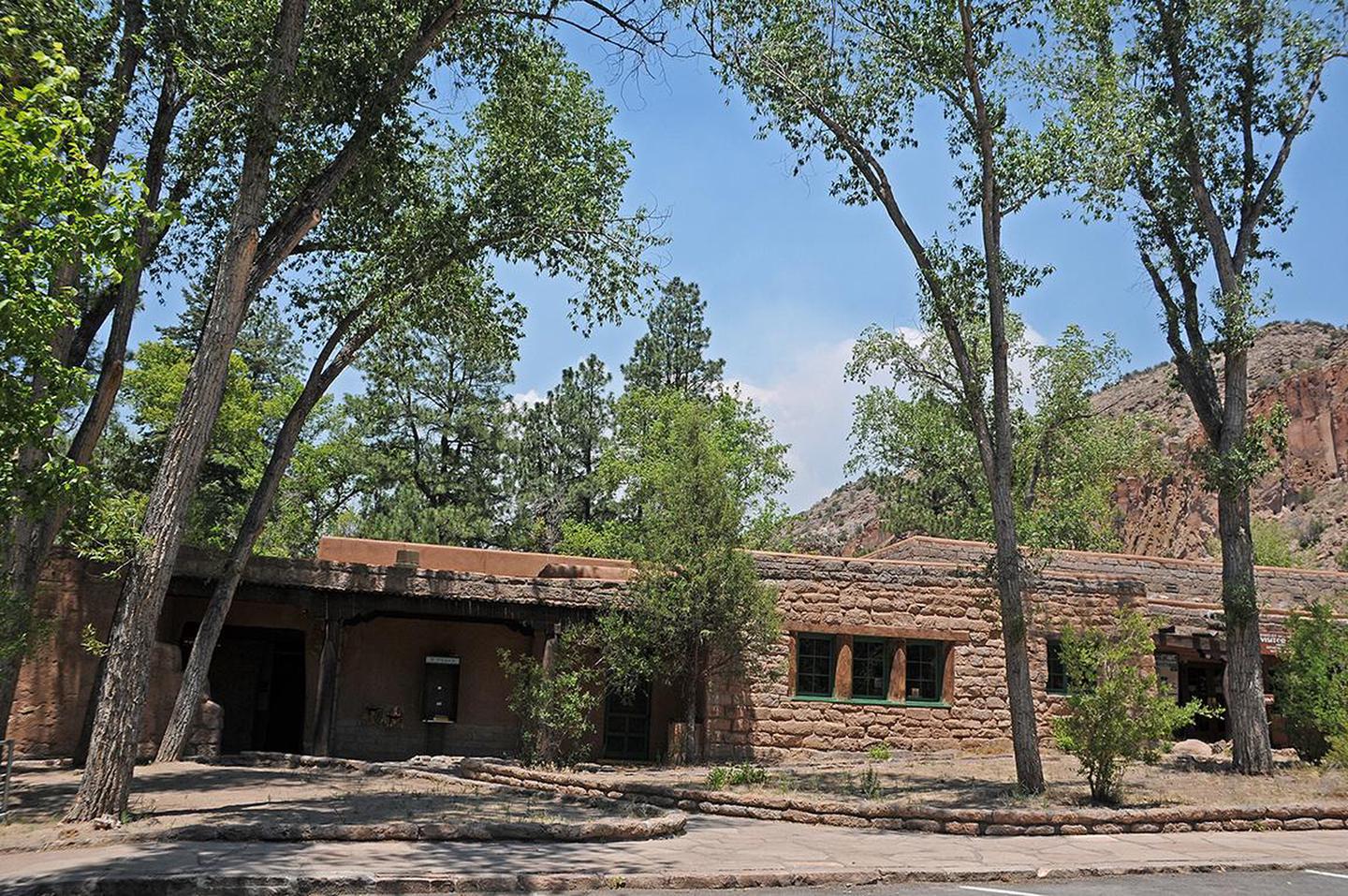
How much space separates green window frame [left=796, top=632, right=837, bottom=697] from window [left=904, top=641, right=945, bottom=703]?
150cm

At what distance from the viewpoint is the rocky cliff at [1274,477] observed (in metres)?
51.8

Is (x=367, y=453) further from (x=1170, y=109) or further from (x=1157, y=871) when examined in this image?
(x=1157, y=871)

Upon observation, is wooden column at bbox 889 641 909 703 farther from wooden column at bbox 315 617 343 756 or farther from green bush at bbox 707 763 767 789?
wooden column at bbox 315 617 343 756

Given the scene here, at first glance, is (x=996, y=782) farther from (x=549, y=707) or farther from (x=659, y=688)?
(x=549, y=707)

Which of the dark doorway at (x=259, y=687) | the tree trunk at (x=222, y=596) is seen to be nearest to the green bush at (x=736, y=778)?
the tree trunk at (x=222, y=596)

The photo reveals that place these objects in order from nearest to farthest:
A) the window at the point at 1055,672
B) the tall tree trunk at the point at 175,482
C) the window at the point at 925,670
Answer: the tall tree trunk at the point at 175,482 → the window at the point at 925,670 → the window at the point at 1055,672

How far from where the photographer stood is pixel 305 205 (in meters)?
12.7

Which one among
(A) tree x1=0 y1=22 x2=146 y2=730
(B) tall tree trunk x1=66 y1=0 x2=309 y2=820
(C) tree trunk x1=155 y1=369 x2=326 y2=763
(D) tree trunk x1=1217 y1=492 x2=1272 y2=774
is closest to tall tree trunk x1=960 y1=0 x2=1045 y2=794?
(D) tree trunk x1=1217 y1=492 x2=1272 y2=774

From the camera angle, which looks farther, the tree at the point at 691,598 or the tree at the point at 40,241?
the tree at the point at 691,598

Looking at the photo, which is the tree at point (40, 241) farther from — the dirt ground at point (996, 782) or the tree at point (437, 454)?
the tree at point (437, 454)

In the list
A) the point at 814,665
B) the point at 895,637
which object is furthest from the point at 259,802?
the point at 895,637

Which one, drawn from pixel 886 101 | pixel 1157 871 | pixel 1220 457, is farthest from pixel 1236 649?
pixel 886 101

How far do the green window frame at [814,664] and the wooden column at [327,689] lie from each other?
796 centimetres

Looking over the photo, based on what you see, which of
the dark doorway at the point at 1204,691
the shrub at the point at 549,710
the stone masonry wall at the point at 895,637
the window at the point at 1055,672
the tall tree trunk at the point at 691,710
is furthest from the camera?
the dark doorway at the point at 1204,691
